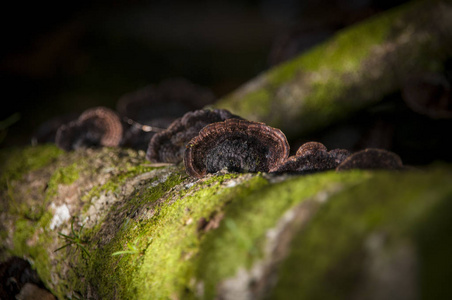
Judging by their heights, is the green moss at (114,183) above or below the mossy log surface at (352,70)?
above

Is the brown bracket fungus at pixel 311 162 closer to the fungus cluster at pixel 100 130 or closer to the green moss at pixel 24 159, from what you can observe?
the fungus cluster at pixel 100 130

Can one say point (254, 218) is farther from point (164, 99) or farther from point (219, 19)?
point (219, 19)

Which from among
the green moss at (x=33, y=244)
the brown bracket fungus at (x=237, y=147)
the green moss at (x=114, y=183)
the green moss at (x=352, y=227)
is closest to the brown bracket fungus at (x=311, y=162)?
the brown bracket fungus at (x=237, y=147)

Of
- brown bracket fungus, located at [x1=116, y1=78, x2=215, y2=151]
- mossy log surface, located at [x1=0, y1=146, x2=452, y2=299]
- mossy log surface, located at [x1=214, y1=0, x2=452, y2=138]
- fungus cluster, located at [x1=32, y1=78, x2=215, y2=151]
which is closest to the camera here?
mossy log surface, located at [x1=0, y1=146, x2=452, y2=299]

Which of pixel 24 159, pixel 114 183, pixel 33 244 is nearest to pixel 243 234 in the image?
pixel 114 183

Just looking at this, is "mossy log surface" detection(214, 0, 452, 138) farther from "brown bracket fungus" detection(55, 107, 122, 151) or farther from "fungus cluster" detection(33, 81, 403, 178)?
"fungus cluster" detection(33, 81, 403, 178)

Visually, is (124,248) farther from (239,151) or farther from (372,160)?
(372,160)

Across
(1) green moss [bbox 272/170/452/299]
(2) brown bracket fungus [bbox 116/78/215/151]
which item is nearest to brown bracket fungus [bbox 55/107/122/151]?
(2) brown bracket fungus [bbox 116/78/215/151]
